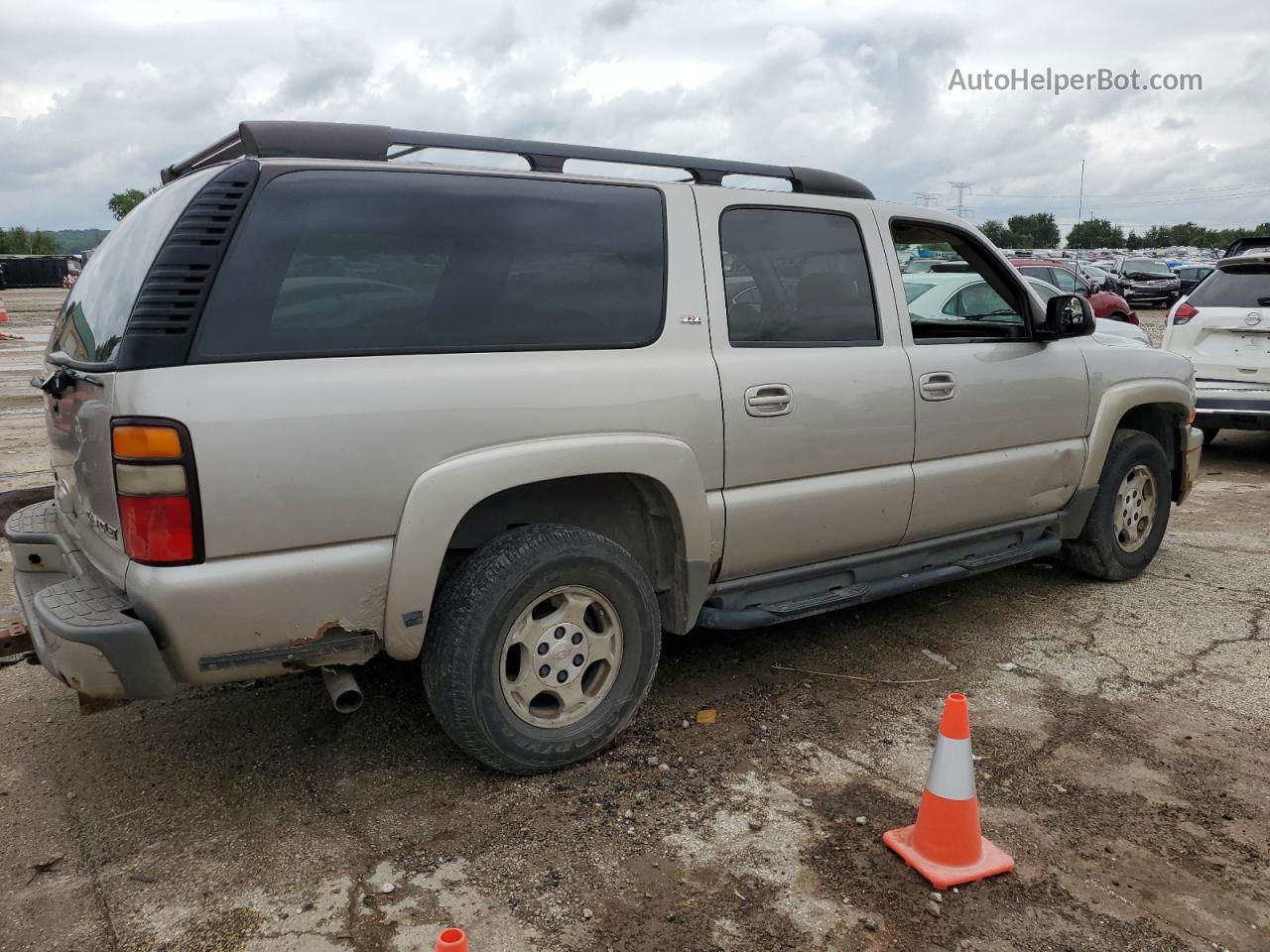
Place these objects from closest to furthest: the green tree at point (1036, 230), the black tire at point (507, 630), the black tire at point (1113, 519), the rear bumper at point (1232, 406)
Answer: the black tire at point (507, 630), the black tire at point (1113, 519), the rear bumper at point (1232, 406), the green tree at point (1036, 230)

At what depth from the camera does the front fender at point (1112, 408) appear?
4.97 meters

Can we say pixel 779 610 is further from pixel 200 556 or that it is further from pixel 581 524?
pixel 200 556

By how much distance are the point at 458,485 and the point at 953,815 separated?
5.44 ft

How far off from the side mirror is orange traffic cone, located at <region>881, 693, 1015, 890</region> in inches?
93.4

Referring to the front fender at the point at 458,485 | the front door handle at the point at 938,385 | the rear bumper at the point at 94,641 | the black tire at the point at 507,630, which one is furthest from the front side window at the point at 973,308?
the rear bumper at the point at 94,641

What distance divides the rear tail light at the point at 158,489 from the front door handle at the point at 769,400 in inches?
72.1

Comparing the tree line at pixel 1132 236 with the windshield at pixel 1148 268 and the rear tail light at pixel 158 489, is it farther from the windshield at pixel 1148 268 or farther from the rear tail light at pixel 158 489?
the rear tail light at pixel 158 489

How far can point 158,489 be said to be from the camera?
263 centimetres

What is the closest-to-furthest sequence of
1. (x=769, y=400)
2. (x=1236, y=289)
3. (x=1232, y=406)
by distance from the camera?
(x=769, y=400), (x=1232, y=406), (x=1236, y=289)

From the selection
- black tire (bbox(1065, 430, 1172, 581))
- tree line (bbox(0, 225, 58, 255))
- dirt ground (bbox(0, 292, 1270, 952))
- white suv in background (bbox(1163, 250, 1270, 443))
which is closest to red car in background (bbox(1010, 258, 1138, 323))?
white suv in background (bbox(1163, 250, 1270, 443))

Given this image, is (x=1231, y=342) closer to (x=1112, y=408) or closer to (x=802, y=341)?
(x=1112, y=408)

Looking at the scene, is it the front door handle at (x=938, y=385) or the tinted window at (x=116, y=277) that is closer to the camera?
the tinted window at (x=116, y=277)

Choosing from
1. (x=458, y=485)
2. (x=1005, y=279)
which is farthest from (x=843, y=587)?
(x=458, y=485)

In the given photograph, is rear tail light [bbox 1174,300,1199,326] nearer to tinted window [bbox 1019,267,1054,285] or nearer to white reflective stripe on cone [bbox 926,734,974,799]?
white reflective stripe on cone [bbox 926,734,974,799]
